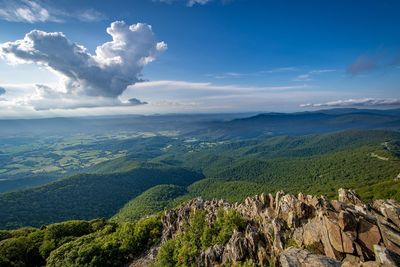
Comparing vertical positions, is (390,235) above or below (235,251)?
above

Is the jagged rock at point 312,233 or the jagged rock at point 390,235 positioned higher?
the jagged rock at point 390,235

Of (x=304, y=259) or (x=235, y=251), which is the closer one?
(x=304, y=259)

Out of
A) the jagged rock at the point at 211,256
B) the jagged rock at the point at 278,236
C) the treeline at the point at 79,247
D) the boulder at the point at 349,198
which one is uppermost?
the boulder at the point at 349,198

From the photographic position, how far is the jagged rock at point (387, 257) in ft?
75.4

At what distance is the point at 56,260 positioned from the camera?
209 feet

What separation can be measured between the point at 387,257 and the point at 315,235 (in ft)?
37.7

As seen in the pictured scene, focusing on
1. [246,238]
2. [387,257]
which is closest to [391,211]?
[387,257]

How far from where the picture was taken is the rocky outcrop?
28.2 m

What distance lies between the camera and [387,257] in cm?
2339

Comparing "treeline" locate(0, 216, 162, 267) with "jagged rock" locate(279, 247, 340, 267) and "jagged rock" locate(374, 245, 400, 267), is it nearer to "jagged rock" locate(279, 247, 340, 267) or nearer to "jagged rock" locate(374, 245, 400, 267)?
"jagged rock" locate(279, 247, 340, 267)

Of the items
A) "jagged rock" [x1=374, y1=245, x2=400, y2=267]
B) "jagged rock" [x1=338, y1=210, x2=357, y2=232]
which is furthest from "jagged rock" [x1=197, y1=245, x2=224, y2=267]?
"jagged rock" [x1=374, y1=245, x2=400, y2=267]

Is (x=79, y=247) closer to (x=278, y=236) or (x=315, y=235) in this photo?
(x=278, y=236)

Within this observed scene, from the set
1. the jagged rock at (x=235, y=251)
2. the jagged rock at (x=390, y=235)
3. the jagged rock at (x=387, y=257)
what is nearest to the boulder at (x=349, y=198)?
the jagged rock at (x=390, y=235)

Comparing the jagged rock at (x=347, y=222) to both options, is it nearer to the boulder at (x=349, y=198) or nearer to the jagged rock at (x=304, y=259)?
the jagged rock at (x=304, y=259)
